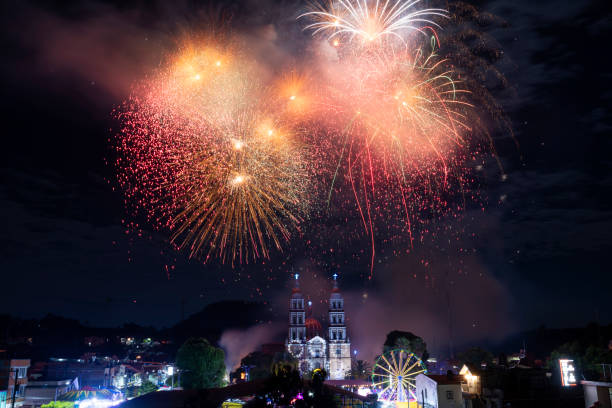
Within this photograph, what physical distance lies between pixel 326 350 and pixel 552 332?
5982 cm

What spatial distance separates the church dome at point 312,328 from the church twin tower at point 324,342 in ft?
22.0

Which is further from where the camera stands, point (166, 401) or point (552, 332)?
point (552, 332)

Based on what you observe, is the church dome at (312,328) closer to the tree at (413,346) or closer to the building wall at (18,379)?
the tree at (413,346)

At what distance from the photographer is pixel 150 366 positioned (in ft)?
257

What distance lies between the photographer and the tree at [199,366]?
50812 mm

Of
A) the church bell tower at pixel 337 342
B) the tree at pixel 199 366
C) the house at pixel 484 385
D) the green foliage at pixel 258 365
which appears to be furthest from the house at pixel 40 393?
the church bell tower at pixel 337 342

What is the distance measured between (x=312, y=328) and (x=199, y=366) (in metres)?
43.5

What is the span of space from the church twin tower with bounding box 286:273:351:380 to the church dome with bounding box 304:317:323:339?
6.69 metres

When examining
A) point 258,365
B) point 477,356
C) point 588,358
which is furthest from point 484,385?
point 258,365

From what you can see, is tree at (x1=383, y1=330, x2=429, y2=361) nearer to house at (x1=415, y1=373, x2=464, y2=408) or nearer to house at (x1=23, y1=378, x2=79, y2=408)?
house at (x1=415, y1=373, x2=464, y2=408)

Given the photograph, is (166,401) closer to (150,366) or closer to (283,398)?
(283,398)

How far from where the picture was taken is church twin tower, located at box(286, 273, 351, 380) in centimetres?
7825

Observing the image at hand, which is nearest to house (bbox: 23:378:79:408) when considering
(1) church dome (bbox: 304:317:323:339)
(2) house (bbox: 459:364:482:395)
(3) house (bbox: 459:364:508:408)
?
(3) house (bbox: 459:364:508:408)

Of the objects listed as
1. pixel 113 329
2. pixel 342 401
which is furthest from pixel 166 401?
pixel 113 329
